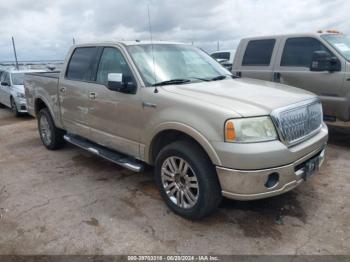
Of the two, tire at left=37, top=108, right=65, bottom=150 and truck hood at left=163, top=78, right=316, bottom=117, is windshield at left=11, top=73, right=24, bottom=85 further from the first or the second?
truck hood at left=163, top=78, right=316, bottom=117

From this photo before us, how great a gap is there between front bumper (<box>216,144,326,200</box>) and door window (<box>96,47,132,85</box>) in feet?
5.66

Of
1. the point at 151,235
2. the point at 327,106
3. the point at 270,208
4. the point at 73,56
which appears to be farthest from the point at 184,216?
the point at 327,106

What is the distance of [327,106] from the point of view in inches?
228

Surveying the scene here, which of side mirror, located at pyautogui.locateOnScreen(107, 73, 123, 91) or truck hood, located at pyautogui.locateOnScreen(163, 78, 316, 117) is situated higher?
side mirror, located at pyautogui.locateOnScreen(107, 73, 123, 91)

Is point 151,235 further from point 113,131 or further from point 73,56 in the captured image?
point 73,56

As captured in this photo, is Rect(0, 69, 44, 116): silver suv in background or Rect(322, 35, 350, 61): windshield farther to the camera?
Rect(0, 69, 44, 116): silver suv in background

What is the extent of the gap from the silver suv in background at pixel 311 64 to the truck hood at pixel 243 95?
7.20 ft

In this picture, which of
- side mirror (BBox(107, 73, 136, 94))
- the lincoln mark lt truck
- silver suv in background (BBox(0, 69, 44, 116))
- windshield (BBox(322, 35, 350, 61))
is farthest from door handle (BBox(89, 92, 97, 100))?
silver suv in background (BBox(0, 69, 44, 116))

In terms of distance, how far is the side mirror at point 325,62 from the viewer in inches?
216

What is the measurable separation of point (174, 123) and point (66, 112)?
2.61 meters

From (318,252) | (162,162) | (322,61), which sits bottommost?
(318,252)

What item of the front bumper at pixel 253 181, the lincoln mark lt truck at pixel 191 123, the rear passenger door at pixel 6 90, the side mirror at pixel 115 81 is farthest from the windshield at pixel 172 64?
the rear passenger door at pixel 6 90

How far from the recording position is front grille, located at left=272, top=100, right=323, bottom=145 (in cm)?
301

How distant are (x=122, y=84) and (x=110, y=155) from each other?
3.56 ft
